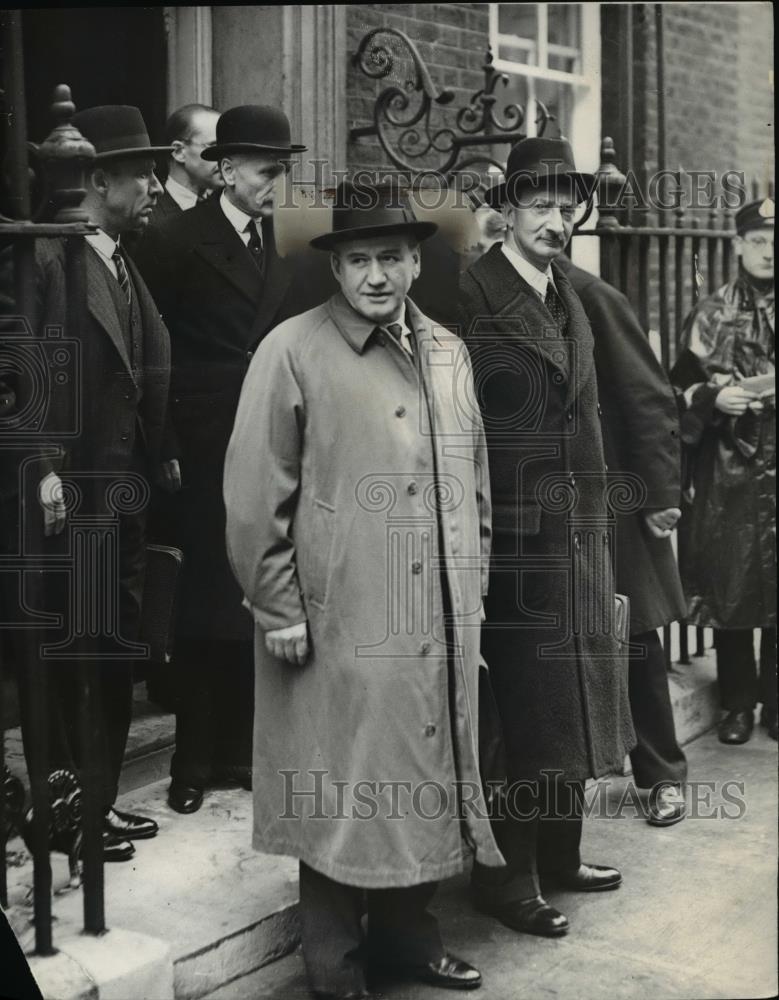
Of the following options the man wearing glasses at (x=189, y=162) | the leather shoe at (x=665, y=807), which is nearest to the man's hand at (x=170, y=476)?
the man wearing glasses at (x=189, y=162)

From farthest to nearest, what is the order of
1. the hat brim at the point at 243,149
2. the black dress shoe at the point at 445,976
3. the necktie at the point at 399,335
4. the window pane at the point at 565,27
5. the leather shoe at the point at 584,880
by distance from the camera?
the window pane at the point at 565,27 < the leather shoe at the point at 584,880 < the hat brim at the point at 243,149 < the black dress shoe at the point at 445,976 < the necktie at the point at 399,335

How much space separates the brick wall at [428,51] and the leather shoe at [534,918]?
2522 millimetres

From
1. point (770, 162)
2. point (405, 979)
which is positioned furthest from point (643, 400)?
point (405, 979)

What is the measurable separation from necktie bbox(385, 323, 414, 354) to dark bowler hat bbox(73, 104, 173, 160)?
31.9 inches

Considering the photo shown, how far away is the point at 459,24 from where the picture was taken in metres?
5.43

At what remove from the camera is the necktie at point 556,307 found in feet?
13.2

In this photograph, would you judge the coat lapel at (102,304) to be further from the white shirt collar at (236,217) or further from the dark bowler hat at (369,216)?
the dark bowler hat at (369,216)

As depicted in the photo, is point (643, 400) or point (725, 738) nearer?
point (643, 400)

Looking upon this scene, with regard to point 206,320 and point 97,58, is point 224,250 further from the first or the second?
point 97,58

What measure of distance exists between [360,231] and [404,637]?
102 centimetres

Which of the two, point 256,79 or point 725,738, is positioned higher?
point 256,79

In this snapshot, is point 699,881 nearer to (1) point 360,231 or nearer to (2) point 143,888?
(2) point 143,888

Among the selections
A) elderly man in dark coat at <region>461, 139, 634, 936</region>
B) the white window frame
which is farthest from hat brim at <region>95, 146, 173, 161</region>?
the white window frame

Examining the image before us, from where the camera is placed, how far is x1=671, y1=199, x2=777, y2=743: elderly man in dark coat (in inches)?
189
